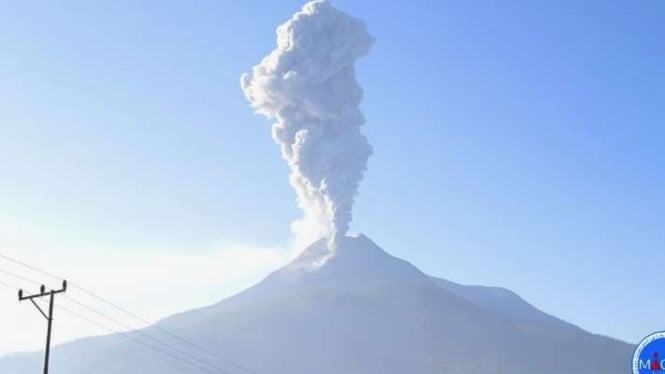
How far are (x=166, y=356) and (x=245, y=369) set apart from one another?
2941 centimetres

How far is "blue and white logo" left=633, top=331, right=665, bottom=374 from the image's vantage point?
25.7 metres

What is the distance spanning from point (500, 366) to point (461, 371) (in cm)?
860

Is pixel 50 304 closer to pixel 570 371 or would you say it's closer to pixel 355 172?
pixel 355 172

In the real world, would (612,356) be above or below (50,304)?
above

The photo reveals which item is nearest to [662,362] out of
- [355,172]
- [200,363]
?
[355,172]

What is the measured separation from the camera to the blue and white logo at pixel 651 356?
25.7 meters

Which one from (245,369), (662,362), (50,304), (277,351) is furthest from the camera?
(277,351)

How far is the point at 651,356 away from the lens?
25875 mm

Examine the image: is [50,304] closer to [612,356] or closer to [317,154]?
[317,154]

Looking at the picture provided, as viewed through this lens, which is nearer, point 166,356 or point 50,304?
point 50,304

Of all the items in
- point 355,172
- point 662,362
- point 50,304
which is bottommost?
point 662,362

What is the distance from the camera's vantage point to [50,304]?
40844 millimetres

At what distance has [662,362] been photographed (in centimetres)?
2581

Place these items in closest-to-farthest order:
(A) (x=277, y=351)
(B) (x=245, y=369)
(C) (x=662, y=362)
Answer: (C) (x=662, y=362), (B) (x=245, y=369), (A) (x=277, y=351)
